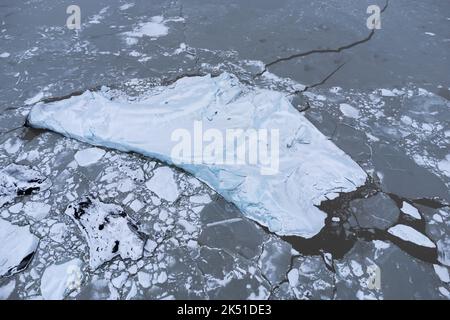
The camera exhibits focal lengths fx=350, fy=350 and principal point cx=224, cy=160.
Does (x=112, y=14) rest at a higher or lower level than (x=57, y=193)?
higher

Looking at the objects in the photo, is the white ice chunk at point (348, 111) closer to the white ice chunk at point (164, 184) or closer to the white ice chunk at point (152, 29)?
the white ice chunk at point (164, 184)

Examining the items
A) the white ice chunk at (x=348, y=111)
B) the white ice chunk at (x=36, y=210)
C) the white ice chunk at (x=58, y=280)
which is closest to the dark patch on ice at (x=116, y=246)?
the white ice chunk at (x=58, y=280)

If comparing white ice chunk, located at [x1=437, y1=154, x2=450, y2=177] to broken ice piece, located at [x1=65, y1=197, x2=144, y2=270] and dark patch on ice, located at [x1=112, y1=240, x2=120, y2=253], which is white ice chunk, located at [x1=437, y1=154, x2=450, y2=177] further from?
dark patch on ice, located at [x1=112, y1=240, x2=120, y2=253]

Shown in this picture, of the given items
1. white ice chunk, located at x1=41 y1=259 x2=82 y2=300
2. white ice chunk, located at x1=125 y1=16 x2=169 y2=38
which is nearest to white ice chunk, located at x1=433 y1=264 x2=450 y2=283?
white ice chunk, located at x1=41 y1=259 x2=82 y2=300

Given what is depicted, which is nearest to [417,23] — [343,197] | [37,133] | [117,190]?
[343,197]

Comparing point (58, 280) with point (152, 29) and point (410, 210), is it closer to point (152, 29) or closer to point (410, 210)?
point (410, 210)

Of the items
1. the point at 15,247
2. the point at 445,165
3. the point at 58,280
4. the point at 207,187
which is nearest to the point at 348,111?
the point at 445,165
